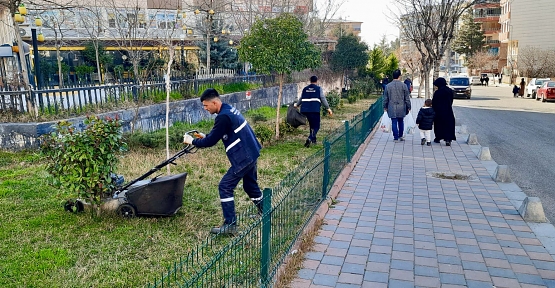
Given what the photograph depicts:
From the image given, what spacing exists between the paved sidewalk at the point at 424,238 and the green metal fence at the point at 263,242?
0.29 meters

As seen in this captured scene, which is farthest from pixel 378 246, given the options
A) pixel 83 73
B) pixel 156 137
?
pixel 83 73

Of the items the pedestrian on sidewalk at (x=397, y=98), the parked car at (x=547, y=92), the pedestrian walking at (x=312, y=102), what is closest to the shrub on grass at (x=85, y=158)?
the pedestrian walking at (x=312, y=102)

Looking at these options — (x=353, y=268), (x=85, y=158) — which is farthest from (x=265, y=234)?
(x=85, y=158)

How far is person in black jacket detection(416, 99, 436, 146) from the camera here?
32.3 ft

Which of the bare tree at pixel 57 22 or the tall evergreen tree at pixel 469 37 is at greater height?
the tall evergreen tree at pixel 469 37

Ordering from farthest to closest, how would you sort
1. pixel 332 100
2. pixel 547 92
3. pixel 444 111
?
pixel 547 92 → pixel 332 100 → pixel 444 111

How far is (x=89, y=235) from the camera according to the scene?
472 cm

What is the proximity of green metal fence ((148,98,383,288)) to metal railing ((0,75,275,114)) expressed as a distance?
19.7ft

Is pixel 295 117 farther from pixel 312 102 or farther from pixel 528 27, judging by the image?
pixel 528 27

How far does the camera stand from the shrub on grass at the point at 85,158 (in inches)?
191

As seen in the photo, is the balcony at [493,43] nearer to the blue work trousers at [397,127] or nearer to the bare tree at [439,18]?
the bare tree at [439,18]

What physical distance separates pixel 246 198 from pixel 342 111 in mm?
12812

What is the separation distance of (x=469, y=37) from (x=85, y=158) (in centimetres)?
6426

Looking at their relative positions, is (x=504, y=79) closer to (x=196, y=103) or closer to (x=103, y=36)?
(x=103, y=36)
